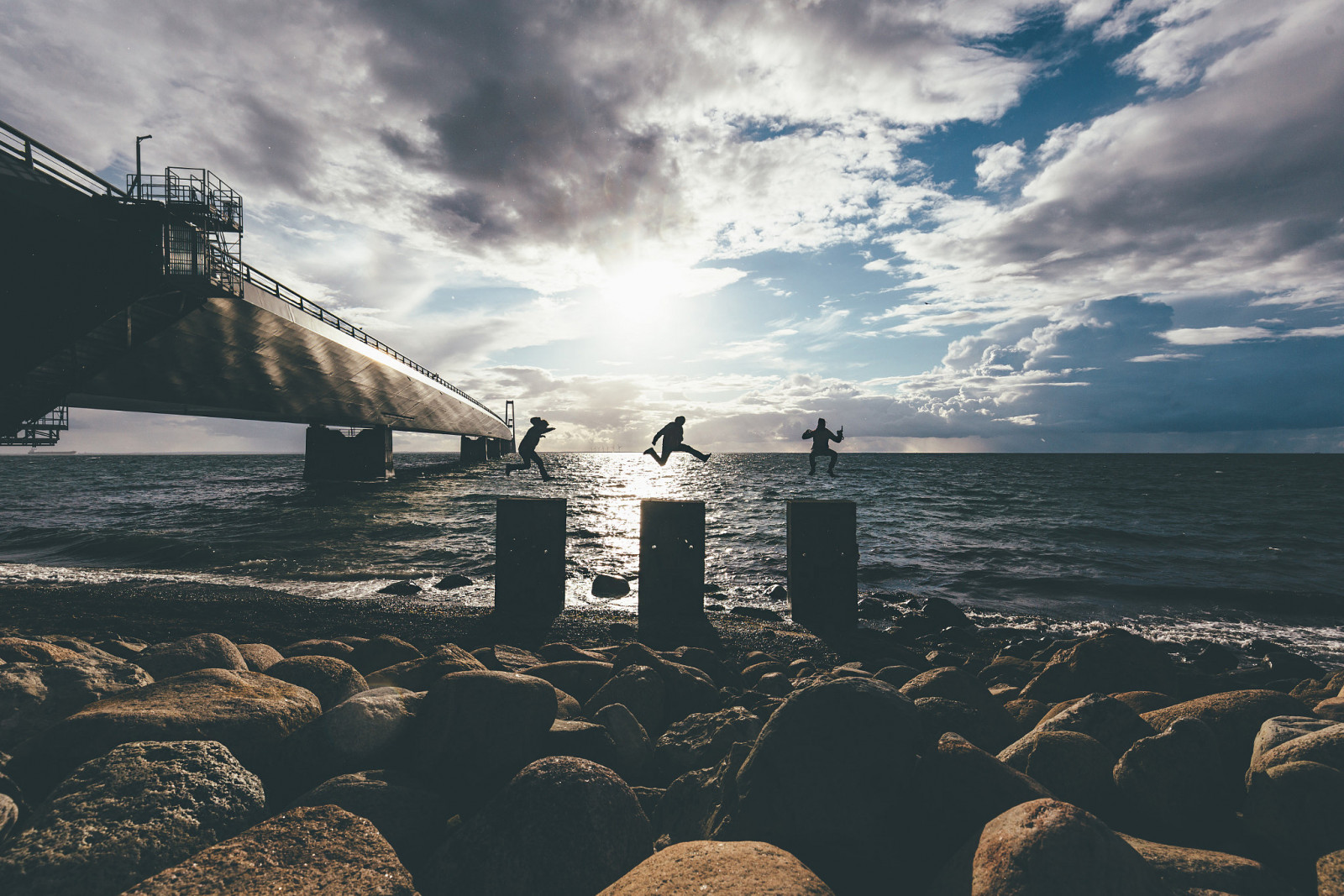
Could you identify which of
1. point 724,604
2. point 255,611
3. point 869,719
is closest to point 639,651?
point 869,719

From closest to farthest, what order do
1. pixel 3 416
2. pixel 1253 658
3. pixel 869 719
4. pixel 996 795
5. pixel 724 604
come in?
1. pixel 996 795
2. pixel 869 719
3. pixel 1253 658
4. pixel 724 604
5. pixel 3 416

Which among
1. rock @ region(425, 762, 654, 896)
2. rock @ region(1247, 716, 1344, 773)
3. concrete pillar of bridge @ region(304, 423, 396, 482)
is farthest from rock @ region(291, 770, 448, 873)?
concrete pillar of bridge @ region(304, 423, 396, 482)

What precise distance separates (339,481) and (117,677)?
5886 cm

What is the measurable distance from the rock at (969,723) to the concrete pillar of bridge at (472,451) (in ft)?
358

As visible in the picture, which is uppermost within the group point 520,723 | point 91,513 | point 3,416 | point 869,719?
point 3,416

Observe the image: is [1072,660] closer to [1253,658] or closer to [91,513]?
[1253,658]

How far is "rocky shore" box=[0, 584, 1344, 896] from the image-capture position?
7.75 ft

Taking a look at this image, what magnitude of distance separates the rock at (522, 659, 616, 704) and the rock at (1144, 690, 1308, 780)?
4563mm

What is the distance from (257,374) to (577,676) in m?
36.8

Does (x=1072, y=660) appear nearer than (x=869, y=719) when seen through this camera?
No

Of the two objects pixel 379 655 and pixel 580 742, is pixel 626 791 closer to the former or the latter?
pixel 580 742

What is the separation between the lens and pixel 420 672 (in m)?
5.24

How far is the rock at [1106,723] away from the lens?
3.60 m

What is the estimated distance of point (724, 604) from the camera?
489 inches
